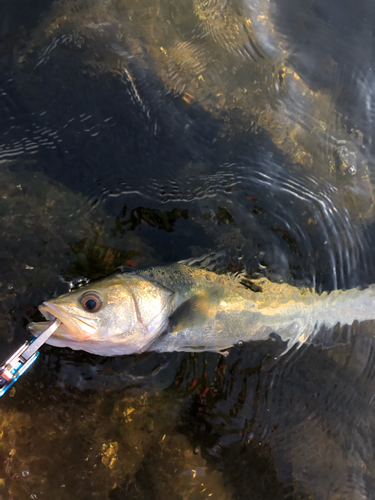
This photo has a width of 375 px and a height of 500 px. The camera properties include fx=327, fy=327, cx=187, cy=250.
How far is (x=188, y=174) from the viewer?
3.33m

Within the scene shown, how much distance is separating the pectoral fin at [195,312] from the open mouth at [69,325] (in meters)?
0.71

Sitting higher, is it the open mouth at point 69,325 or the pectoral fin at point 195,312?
the open mouth at point 69,325

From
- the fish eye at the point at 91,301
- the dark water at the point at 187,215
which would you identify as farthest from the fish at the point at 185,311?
the dark water at the point at 187,215

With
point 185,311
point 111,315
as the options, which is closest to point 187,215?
point 185,311

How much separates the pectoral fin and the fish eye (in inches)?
25.2

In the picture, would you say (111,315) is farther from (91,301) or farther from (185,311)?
(185,311)

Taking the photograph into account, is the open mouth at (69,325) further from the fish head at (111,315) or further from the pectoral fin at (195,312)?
the pectoral fin at (195,312)

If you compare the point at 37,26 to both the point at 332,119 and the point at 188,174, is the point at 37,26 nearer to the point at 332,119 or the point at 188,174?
the point at 188,174

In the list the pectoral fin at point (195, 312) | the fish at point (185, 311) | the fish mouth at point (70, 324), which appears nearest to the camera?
the fish mouth at point (70, 324)

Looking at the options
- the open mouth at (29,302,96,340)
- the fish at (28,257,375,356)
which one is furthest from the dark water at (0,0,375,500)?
the open mouth at (29,302,96,340)

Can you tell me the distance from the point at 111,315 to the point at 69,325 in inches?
12.6

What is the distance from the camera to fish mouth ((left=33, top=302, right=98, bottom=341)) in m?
2.49

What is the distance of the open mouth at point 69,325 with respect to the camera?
97.9 inches

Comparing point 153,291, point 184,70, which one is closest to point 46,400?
point 153,291
